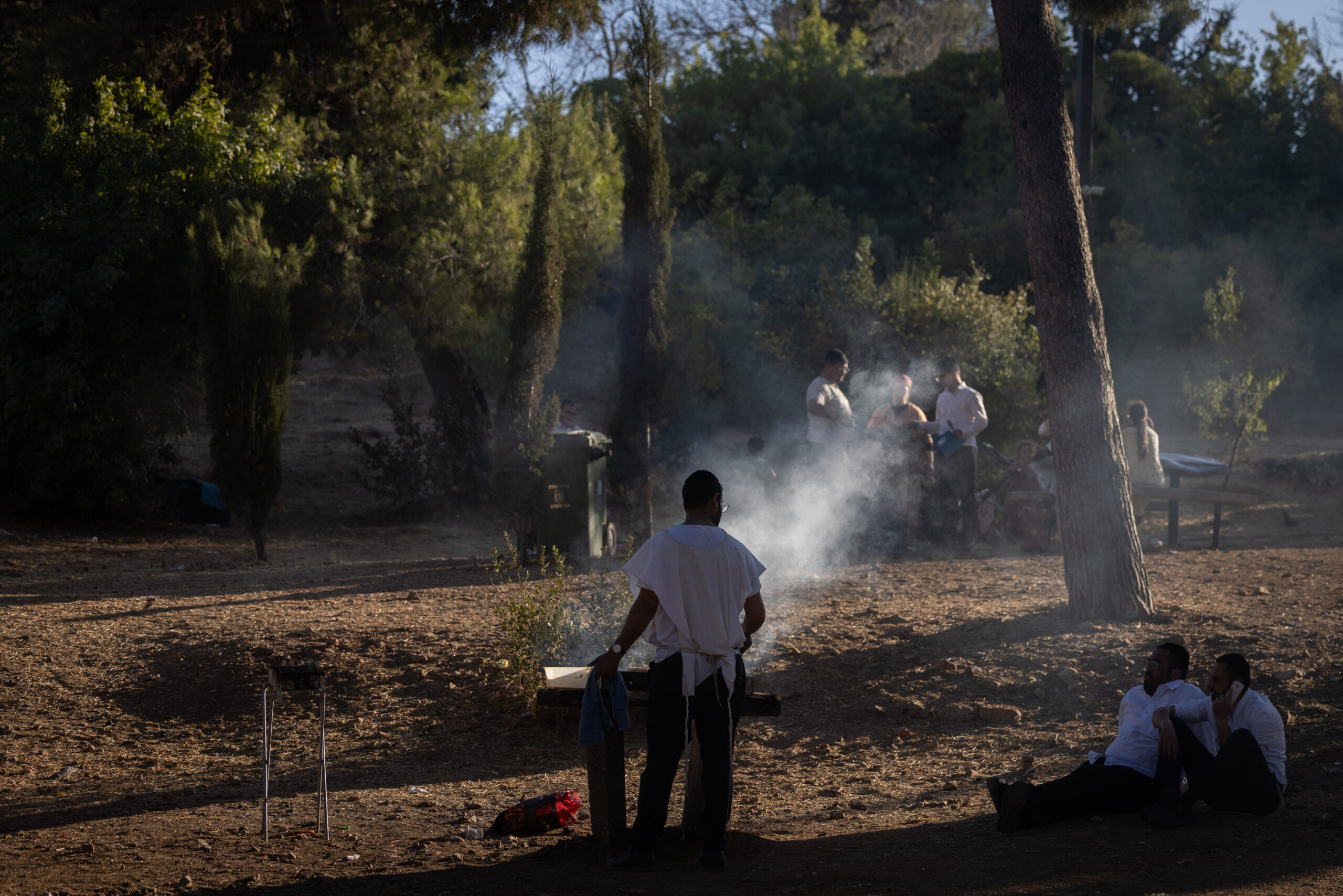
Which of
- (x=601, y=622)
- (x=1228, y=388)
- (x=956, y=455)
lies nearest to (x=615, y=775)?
(x=601, y=622)

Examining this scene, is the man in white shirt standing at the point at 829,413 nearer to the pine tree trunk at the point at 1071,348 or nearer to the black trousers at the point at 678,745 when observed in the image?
the pine tree trunk at the point at 1071,348

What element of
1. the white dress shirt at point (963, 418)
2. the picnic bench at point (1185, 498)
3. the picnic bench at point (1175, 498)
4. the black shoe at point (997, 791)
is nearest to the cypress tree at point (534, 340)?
the white dress shirt at point (963, 418)

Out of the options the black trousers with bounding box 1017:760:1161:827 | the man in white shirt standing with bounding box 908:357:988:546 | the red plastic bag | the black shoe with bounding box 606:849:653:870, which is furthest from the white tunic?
the man in white shirt standing with bounding box 908:357:988:546

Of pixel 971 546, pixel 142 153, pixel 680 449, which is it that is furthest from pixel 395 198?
pixel 971 546

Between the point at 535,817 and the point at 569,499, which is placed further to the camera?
the point at 569,499

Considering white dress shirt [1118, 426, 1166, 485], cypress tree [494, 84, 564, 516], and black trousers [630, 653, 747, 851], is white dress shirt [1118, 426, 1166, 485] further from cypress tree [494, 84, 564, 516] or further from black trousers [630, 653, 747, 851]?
black trousers [630, 653, 747, 851]

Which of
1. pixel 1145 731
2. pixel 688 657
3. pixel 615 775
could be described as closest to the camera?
pixel 688 657

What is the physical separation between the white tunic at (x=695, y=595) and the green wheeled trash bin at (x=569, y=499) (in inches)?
256

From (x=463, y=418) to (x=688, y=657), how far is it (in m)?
12.0

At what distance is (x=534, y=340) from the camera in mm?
11656

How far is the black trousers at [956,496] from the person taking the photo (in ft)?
37.4

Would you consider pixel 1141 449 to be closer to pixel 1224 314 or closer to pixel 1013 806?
pixel 1013 806

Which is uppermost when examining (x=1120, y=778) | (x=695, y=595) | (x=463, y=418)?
(x=463, y=418)

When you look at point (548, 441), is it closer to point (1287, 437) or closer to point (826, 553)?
point (826, 553)
